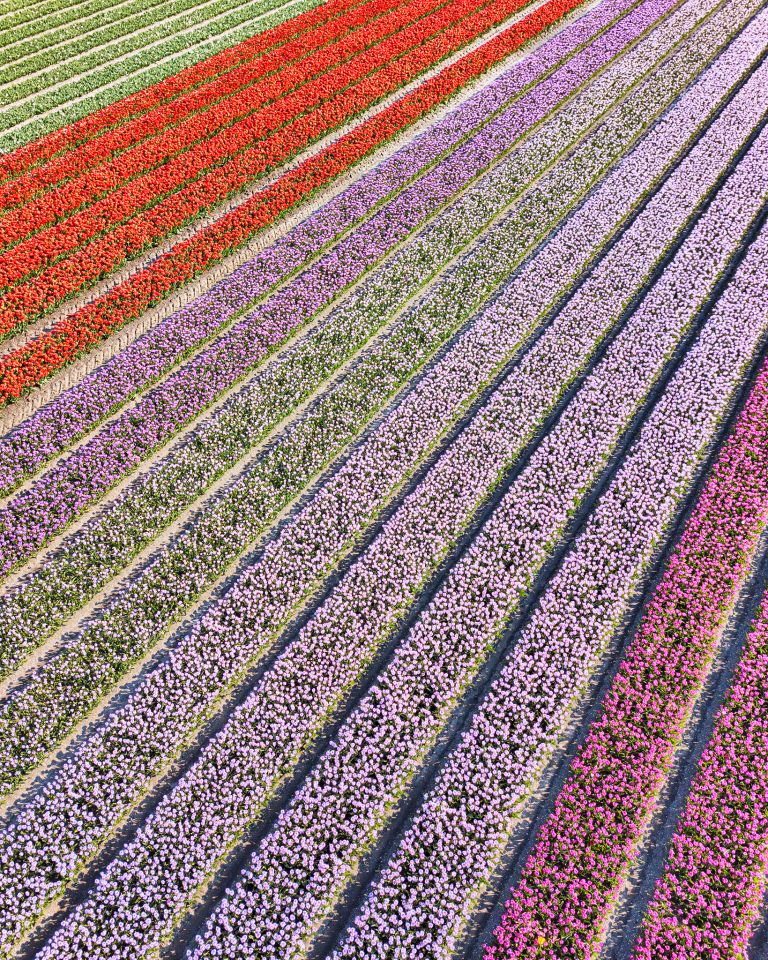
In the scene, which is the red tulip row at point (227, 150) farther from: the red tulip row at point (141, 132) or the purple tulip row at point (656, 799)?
the purple tulip row at point (656, 799)

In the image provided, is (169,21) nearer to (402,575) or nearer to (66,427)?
(66,427)

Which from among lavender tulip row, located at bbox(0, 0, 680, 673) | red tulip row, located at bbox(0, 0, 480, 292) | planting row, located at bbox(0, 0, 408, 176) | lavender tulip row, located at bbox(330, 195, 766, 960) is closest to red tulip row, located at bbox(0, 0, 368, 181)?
planting row, located at bbox(0, 0, 408, 176)

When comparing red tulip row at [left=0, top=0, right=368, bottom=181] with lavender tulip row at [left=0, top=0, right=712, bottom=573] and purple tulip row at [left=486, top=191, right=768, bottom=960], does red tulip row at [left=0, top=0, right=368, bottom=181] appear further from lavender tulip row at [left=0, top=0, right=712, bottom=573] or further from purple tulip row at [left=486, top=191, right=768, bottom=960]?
purple tulip row at [left=486, top=191, right=768, bottom=960]

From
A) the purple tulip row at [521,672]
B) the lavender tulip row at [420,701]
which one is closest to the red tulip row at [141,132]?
A: the lavender tulip row at [420,701]

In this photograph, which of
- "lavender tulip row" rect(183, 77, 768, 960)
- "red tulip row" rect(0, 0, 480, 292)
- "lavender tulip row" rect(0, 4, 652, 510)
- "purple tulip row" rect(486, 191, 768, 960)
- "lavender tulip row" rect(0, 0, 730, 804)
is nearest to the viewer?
"purple tulip row" rect(486, 191, 768, 960)

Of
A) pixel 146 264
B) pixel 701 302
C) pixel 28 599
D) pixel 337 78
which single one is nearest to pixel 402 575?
pixel 28 599
